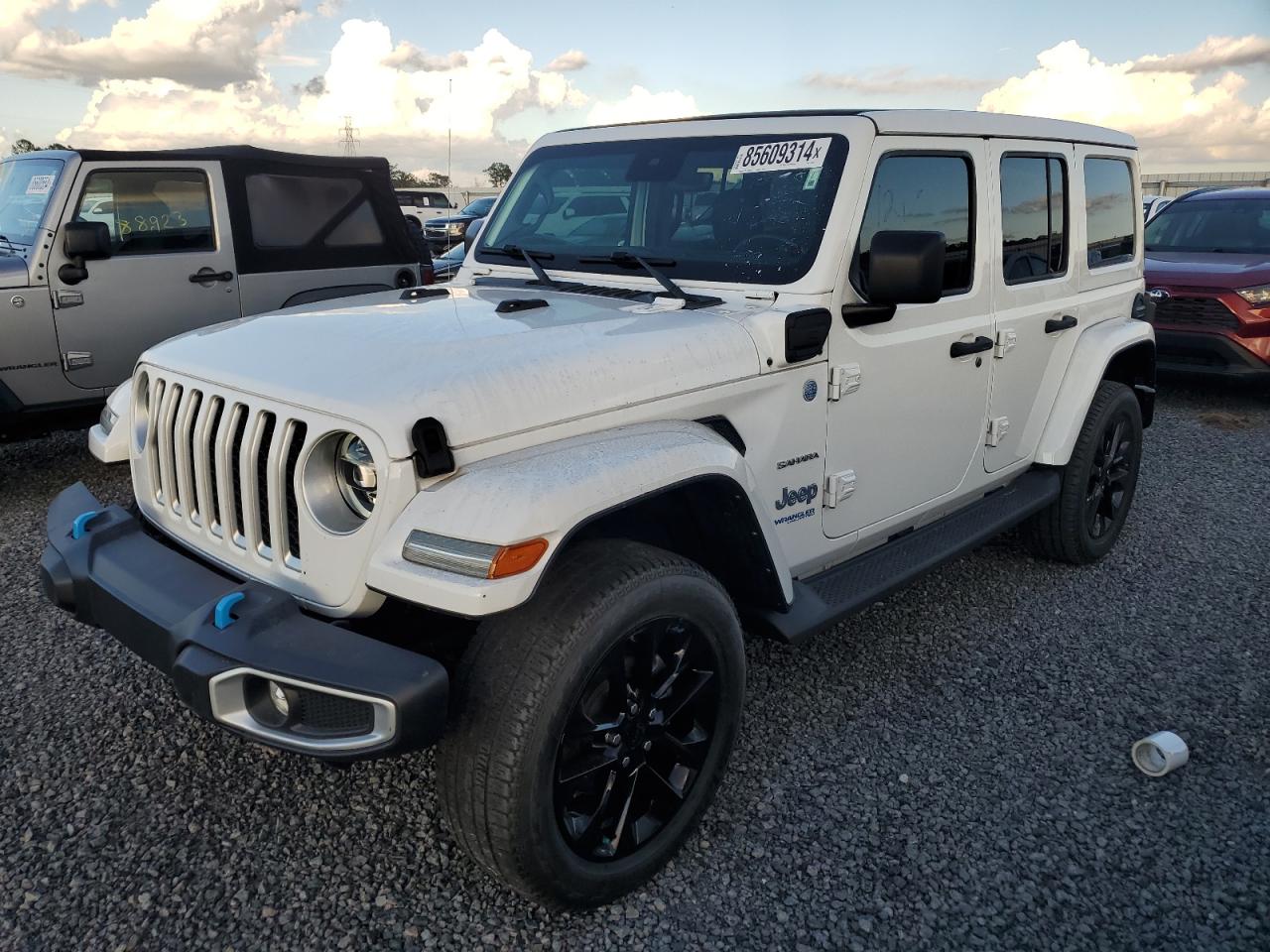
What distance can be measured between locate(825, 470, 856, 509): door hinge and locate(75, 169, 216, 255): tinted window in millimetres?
4904

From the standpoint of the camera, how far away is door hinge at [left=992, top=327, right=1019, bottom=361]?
145 inches

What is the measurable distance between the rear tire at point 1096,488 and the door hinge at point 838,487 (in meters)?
1.65

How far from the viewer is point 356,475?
2.25 meters

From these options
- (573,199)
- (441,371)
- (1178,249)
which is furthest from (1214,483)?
(441,371)

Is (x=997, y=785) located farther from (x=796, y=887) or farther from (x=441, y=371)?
(x=441, y=371)

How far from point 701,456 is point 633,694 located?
24.4 inches

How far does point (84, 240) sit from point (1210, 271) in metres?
8.52

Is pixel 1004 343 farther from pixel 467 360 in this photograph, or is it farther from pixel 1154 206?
pixel 1154 206

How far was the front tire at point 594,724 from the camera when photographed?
6.94ft

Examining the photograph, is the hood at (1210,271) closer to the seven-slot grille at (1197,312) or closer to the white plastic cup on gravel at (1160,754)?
the seven-slot grille at (1197,312)

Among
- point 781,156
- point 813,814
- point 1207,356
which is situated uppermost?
point 781,156

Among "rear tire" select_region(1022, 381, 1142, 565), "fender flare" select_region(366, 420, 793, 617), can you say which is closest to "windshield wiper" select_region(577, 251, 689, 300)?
"fender flare" select_region(366, 420, 793, 617)

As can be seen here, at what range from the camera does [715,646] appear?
8.30 ft

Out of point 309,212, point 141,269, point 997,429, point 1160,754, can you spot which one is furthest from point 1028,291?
point 141,269
